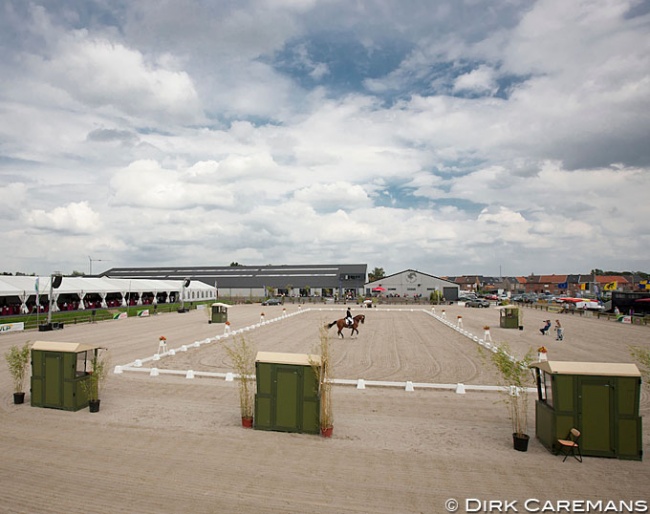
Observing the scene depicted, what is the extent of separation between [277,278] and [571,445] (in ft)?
294

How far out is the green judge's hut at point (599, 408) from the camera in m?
8.69

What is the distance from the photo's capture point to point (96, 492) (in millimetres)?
7176

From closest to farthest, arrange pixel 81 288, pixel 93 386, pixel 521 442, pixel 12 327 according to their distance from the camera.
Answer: pixel 521 442 → pixel 93 386 → pixel 12 327 → pixel 81 288

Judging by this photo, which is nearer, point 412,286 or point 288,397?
point 288,397

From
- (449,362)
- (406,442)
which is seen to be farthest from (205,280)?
(406,442)

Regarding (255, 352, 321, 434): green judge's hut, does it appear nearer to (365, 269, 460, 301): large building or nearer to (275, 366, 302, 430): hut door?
(275, 366, 302, 430): hut door

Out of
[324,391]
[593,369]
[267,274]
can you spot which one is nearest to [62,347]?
[324,391]

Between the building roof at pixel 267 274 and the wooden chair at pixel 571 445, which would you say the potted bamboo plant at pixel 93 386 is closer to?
the wooden chair at pixel 571 445

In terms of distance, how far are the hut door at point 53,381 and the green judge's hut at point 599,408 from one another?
494 inches

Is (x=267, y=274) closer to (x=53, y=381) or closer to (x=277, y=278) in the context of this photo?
(x=277, y=278)

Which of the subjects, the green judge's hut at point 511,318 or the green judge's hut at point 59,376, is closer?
the green judge's hut at point 59,376

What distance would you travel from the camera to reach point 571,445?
8492 millimetres

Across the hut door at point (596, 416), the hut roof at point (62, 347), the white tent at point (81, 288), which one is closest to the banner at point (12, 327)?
the white tent at point (81, 288)

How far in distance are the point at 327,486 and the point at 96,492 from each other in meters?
3.90
